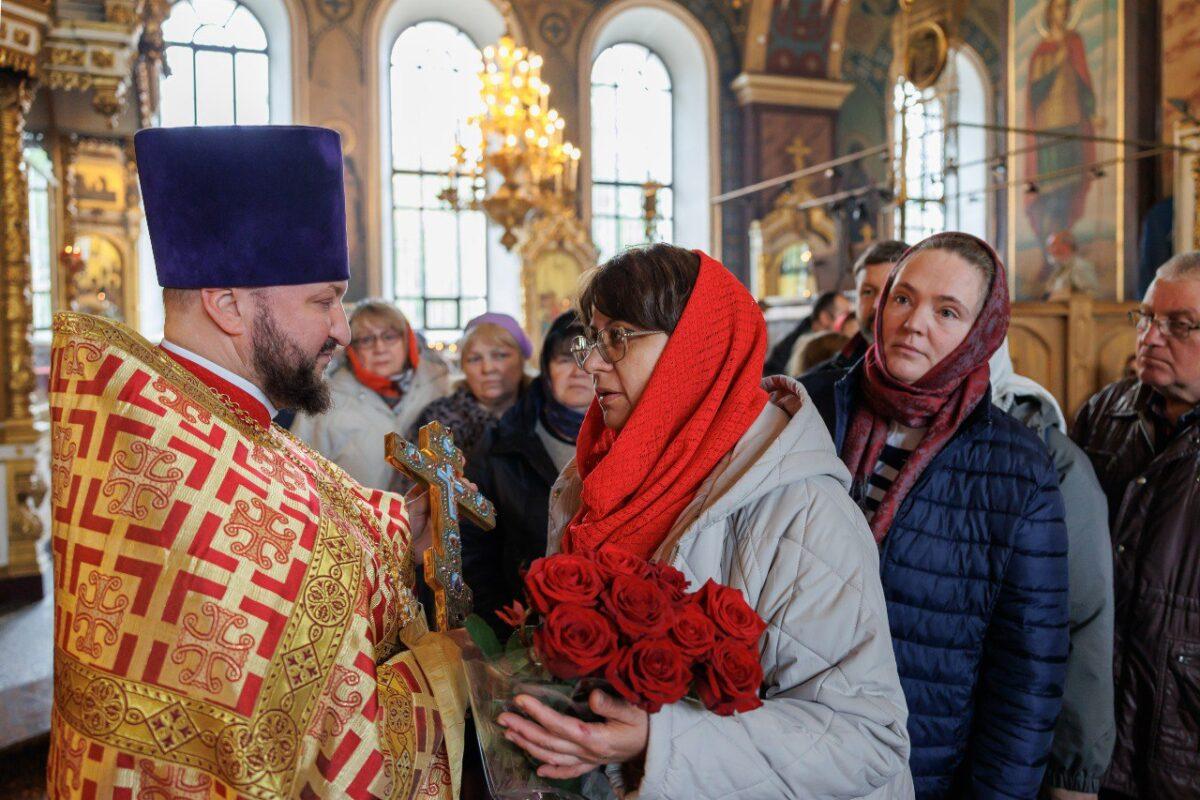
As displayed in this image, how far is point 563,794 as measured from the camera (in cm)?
137

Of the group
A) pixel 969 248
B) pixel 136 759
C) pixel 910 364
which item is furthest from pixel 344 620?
pixel 969 248

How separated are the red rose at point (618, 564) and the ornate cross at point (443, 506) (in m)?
0.61

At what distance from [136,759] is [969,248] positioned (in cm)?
183

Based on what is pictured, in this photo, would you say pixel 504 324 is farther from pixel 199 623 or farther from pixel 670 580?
pixel 670 580

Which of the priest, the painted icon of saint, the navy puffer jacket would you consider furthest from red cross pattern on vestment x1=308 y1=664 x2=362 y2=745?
the painted icon of saint

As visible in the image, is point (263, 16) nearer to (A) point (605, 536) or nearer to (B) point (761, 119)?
(B) point (761, 119)

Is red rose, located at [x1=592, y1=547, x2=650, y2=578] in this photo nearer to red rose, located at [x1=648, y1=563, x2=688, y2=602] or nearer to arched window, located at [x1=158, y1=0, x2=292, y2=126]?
red rose, located at [x1=648, y1=563, x2=688, y2=602]

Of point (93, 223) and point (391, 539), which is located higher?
point (93, 223)

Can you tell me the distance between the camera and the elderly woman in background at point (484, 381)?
3.75 meters

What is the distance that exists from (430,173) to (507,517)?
38.6ft

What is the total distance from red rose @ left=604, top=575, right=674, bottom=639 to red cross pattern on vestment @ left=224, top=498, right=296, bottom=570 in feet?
1.93

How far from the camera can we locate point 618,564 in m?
1.27

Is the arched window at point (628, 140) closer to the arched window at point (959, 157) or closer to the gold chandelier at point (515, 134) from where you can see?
the arched window at point (959, 157)

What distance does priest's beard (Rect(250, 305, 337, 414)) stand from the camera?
5.70ft
